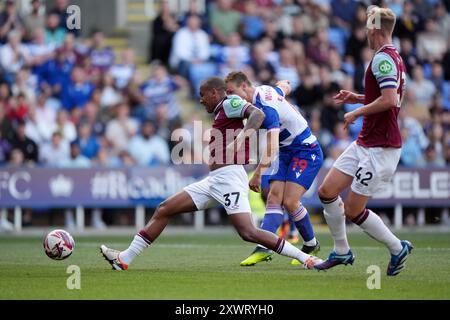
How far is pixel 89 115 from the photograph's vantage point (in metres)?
22.3

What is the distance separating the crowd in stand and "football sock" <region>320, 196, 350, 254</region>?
1058 cm

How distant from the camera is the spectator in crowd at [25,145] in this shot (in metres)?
21.4

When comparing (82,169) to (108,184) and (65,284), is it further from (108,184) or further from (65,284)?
(65,284)

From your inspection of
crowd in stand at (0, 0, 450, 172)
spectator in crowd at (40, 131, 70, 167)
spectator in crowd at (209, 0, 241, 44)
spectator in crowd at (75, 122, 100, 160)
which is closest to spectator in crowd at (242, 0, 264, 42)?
crowd in stand at (0, 0, 450, 172)

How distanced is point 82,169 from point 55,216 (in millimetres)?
1218

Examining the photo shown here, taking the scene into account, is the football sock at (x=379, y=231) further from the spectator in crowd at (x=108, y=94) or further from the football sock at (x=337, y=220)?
the spectator in crowd at (x=108, y=94)

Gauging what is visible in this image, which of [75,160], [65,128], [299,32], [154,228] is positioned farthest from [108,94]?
[154,228]

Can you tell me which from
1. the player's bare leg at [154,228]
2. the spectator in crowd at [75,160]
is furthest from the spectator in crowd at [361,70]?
the player's bare leg at [154,228]

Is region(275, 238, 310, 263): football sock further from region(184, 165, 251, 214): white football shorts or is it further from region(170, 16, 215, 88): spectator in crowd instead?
region(170, 16, 215, 88): spectator in crowd

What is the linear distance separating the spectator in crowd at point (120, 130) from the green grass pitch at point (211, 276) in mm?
6404

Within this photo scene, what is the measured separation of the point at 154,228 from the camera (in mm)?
11734

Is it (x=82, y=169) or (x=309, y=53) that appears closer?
(x=82, y=169)

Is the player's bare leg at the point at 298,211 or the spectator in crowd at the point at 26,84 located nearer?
the player's bare leg at the point at 298,211
